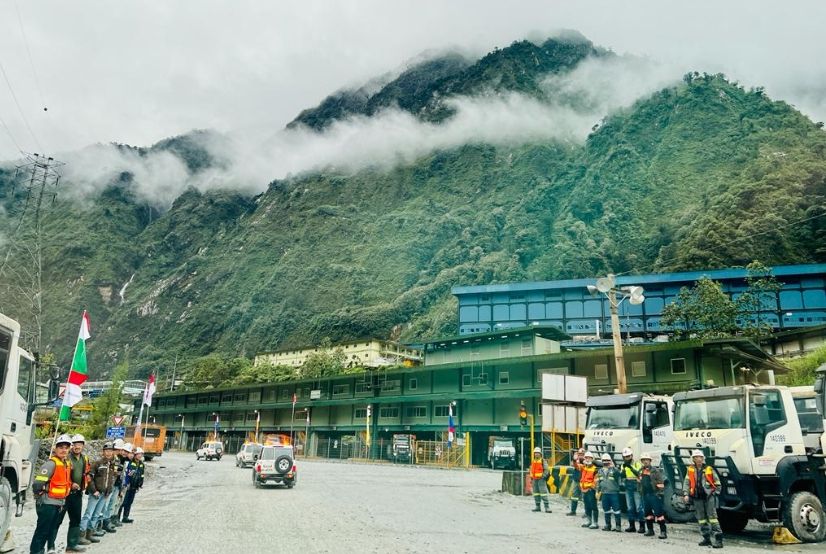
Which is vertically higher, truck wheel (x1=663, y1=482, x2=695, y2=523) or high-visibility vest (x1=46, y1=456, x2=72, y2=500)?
high-visibility vest (x1=46, y1=456, x2=72, y2=500)

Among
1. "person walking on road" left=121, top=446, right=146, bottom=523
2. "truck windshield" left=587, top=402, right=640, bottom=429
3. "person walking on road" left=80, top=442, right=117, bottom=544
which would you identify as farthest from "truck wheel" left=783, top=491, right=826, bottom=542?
"person walking on road" left=121, top=446, right=146, bottom=523

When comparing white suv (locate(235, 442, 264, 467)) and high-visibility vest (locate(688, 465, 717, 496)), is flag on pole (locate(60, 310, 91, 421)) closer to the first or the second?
white suv (locate(235, 442, 264, 467))

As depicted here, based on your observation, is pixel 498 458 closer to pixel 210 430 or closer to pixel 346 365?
pixel 210 430

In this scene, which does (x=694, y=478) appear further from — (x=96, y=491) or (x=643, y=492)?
(x=96, y=491)

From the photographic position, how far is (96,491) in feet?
37.4

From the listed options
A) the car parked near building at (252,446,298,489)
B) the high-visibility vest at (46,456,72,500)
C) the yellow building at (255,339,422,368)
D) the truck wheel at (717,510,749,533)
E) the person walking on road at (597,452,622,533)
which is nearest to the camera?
the high-visibility vest at (46,456,72,500)

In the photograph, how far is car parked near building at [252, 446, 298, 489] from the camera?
24453mm

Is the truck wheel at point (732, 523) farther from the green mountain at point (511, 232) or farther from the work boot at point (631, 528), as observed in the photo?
the green mountain at point (511, 232)

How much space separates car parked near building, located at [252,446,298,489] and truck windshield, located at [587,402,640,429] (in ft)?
41.1

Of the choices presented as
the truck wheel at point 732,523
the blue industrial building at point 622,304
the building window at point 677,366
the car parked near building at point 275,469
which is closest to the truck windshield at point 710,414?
the truck wheel at point 732,523

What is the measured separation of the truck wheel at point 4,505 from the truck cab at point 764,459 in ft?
43.2

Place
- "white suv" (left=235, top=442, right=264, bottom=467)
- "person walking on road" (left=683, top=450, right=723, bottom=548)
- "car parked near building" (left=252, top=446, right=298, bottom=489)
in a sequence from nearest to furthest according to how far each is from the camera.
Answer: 1. "person walking on road" (left=683, top=450, right=723, bottom=548)
2. "car parked near building" (left=252, top=446, right=298, bottom=489)
3. "white suv" (left=235, top=442, right=264, bottom=467)

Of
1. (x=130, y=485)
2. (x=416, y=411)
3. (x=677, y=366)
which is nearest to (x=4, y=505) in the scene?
(x=130, y=485)

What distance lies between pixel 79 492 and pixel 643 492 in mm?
11382
